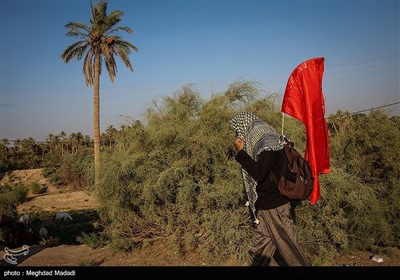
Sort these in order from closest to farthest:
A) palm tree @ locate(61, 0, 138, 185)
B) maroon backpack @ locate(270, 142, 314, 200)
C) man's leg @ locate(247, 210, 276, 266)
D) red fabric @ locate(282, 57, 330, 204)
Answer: maroon backpack @ locate(270, 142, 314, 200)
man's leg @ locate(247, 210, 276, 266)
red fabric @ locate(282, 57, 330, 204)
palm tree @ locate(61, 0, 138, 185)

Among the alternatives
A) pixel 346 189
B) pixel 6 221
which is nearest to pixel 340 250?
pixel 346 189

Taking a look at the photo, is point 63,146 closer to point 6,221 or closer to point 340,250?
point 6,221

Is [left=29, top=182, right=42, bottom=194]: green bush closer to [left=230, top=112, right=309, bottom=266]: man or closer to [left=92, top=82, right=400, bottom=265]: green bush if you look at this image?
[left=92, top=82, right=400, bottom=265]: green bush

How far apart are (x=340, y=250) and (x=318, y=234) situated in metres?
0.64

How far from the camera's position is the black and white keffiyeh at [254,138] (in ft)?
12.3

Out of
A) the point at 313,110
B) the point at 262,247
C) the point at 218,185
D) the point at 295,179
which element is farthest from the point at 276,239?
the point at 218,185

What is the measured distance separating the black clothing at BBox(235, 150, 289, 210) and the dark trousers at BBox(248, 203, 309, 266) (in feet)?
0.29

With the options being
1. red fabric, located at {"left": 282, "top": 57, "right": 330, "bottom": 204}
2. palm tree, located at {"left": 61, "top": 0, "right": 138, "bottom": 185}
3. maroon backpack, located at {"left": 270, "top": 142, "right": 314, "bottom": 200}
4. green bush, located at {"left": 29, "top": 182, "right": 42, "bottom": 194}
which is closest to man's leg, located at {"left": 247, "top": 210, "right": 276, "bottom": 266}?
maroon backpack, located at {"left": 270, "top": 142, "right": 314, "bottom": 200}

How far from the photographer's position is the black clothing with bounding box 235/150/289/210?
3596 mm

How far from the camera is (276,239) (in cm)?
375

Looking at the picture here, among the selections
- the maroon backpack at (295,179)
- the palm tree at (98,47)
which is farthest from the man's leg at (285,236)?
the palm tree at (98,47)

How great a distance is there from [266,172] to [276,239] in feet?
2.45

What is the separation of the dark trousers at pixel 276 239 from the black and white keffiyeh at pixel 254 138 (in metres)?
0.22

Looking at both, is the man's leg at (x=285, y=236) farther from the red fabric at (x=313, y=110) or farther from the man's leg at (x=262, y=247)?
the red fabric at (x=313, y=110)
